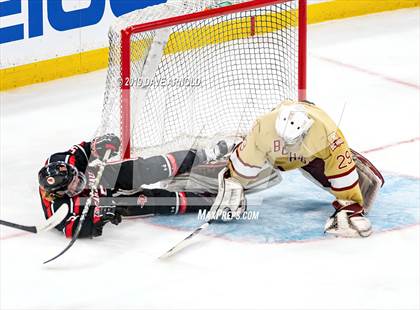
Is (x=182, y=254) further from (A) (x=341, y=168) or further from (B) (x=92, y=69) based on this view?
(B) (x=92, y=69)

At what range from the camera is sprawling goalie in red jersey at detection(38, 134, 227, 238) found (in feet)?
16.1

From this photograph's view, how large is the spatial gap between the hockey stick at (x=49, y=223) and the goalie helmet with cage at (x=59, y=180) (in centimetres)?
6

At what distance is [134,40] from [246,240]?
0.92 m

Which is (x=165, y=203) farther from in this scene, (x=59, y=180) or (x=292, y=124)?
(x=292, y=124)

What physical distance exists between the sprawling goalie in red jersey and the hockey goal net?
0.58 feet

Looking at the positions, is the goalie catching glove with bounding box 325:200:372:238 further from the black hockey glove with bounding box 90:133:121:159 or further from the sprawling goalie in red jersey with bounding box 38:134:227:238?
the black hockey glove with bounding box 90:133:121:159

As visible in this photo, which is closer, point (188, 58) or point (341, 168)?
point (341, 168)

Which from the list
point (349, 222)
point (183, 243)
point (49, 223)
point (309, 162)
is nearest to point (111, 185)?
point (49, 223)

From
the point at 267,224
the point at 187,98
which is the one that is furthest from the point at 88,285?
the point at 187,98

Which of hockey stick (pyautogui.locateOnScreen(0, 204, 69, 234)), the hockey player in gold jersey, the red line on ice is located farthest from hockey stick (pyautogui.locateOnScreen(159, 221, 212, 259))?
the red line on ice

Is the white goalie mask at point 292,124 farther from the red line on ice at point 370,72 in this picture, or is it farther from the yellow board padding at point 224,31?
the red line on ice at point 370,72

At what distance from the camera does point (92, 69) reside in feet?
23.0

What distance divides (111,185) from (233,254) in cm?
59

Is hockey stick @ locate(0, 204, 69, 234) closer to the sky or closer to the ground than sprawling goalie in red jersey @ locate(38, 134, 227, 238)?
closer to the ground
